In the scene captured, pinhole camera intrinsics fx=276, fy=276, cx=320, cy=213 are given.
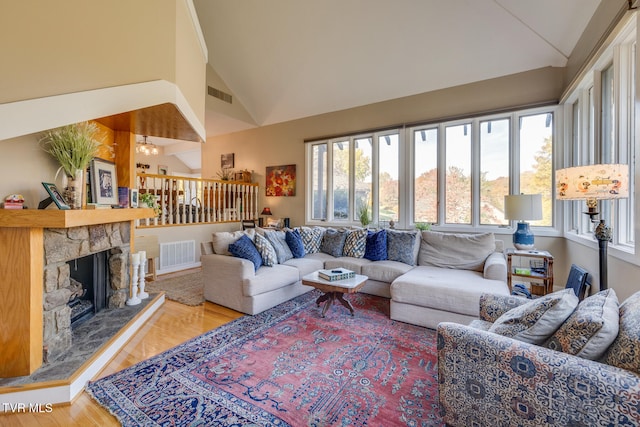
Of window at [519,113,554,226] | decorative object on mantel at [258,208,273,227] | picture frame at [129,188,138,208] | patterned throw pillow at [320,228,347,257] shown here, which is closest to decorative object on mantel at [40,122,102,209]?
picture frame at [129,188,138,208]

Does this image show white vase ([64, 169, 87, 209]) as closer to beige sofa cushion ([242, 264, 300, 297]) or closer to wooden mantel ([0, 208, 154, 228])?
wooden mantel ([0, 208, 154, 228])

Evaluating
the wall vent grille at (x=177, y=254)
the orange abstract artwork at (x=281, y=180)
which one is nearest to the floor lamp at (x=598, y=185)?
the orange abstract artwork at (x=281, y=180)

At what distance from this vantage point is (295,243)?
4.09 metres

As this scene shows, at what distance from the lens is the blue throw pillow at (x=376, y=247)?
12.9ft

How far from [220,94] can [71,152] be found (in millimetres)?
4452

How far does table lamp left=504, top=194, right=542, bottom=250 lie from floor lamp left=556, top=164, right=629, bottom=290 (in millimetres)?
900

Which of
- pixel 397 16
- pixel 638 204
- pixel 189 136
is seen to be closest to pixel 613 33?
pixel 638 204

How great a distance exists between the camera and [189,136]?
10.8 ft

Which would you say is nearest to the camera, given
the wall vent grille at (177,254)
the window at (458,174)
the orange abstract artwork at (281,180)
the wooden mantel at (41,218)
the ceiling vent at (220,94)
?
the wooden mantel at (41,218)

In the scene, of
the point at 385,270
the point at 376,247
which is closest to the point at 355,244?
the point at 376,247

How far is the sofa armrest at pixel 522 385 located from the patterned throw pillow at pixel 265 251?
2.38 meters

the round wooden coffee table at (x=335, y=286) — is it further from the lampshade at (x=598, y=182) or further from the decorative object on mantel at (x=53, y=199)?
the decorative object on mantel at (x=53, y=199)

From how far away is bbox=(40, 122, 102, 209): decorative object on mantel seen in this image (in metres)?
2.16

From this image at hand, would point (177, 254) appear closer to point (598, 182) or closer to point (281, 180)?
point (281, 180)
